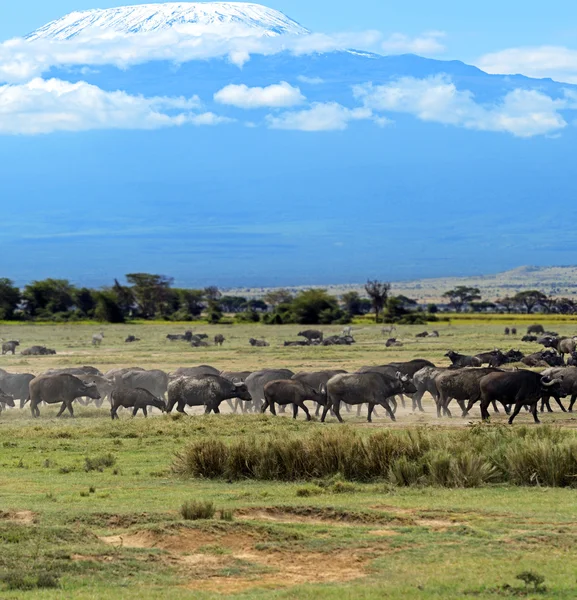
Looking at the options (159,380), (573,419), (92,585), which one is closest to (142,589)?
(92,585)

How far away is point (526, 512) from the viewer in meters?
14.5

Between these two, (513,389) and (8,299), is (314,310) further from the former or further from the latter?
(513,389)

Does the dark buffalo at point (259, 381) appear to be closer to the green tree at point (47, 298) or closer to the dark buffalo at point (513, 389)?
the dark buffalo at point (513, 389)

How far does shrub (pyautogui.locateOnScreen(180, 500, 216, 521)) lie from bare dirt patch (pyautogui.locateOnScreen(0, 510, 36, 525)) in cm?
184

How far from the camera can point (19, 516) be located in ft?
47.0

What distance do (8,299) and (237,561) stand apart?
97472 mm

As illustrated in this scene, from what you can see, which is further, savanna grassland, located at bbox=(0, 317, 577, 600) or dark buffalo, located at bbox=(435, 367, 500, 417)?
dark buffalo, located at bbox=(435, 367, 500, 417)

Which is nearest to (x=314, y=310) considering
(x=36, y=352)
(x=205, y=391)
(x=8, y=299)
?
(x=8, y=299)

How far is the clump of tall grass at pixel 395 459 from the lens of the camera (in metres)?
16.9

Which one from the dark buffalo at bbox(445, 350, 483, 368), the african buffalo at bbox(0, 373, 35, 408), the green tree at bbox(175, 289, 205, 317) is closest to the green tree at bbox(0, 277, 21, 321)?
the green tree at bbox(175, 289, 205, 317)

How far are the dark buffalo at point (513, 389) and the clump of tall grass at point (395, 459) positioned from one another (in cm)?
685

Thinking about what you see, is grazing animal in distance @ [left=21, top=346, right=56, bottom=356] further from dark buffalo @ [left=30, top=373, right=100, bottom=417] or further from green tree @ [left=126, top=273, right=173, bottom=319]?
green tree @ [left=126, top=273, right=173, bottom=319]

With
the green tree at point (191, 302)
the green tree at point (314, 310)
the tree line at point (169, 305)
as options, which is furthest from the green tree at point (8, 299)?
the green tree at point (314, 310)

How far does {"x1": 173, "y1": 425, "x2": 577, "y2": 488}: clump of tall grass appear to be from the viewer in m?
16.9
